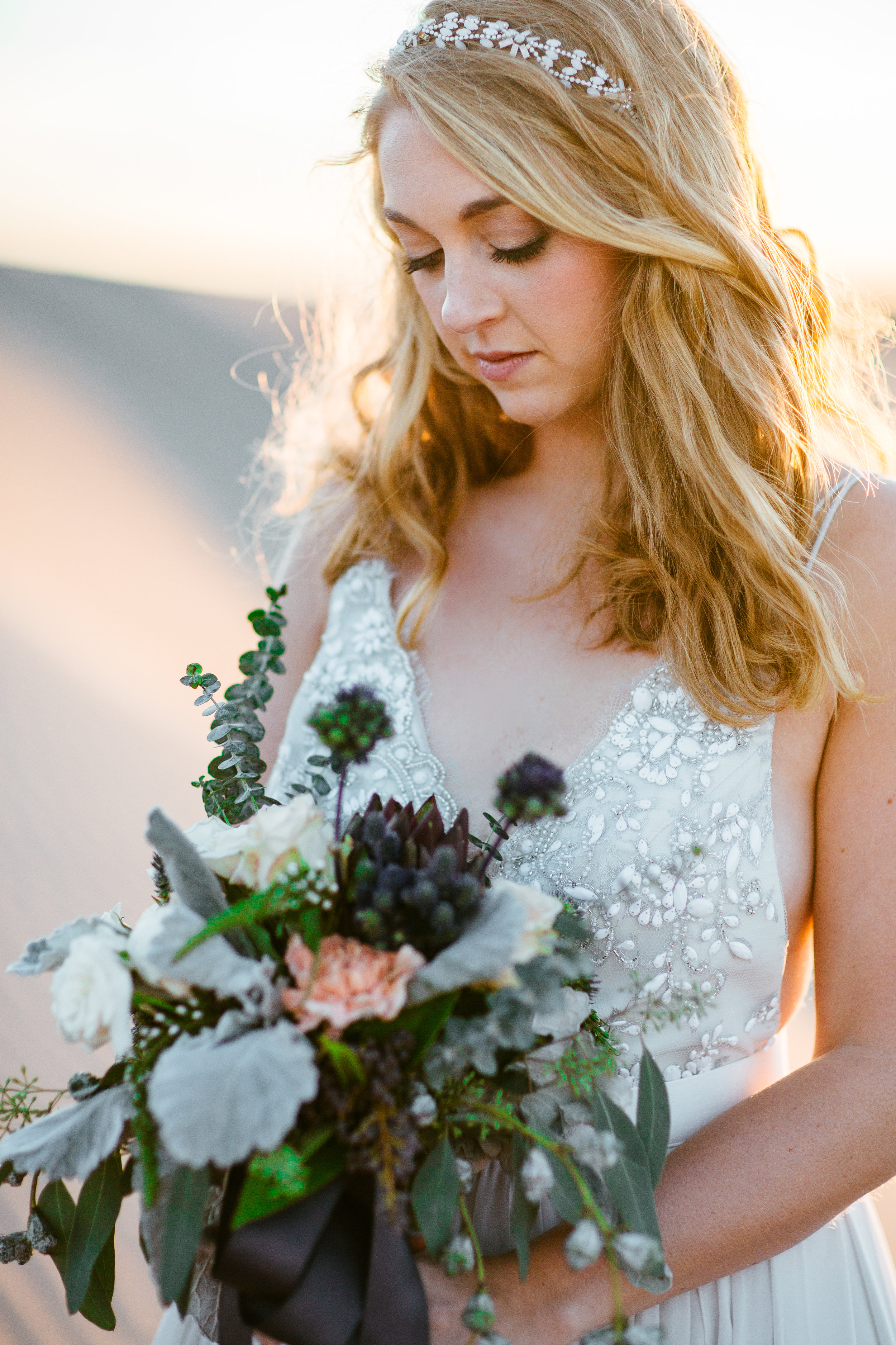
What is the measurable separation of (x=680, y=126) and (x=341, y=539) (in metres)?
0.93

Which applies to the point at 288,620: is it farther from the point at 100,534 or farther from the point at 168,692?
the point at 100,534

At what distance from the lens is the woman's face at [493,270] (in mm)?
1438

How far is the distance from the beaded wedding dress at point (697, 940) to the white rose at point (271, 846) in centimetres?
52

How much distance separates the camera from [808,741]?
56.6 inches

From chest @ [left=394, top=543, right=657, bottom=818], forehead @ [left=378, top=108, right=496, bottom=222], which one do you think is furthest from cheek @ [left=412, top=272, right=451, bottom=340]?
chest @ [left=394, top=543, right=657, bottom=818]

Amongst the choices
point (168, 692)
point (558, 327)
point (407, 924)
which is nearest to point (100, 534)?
point (168, 692)

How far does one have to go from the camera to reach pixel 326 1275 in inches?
35.9

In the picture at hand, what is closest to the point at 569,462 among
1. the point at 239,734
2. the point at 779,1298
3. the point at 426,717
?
the point at 426,717

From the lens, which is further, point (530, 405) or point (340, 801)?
point (530, 405)

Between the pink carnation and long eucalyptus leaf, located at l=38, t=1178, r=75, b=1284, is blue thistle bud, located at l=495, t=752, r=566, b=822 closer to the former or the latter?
the pink carnation

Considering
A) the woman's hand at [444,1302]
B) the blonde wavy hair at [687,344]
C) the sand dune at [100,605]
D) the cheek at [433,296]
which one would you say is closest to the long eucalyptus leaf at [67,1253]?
the woman's hand at [444,1302]

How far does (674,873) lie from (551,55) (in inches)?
47.8

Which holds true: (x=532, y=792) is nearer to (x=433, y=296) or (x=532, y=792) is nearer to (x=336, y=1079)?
(x=336, y=1079)

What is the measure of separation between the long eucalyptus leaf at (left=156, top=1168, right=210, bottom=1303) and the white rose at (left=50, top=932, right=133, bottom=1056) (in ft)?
0.42
